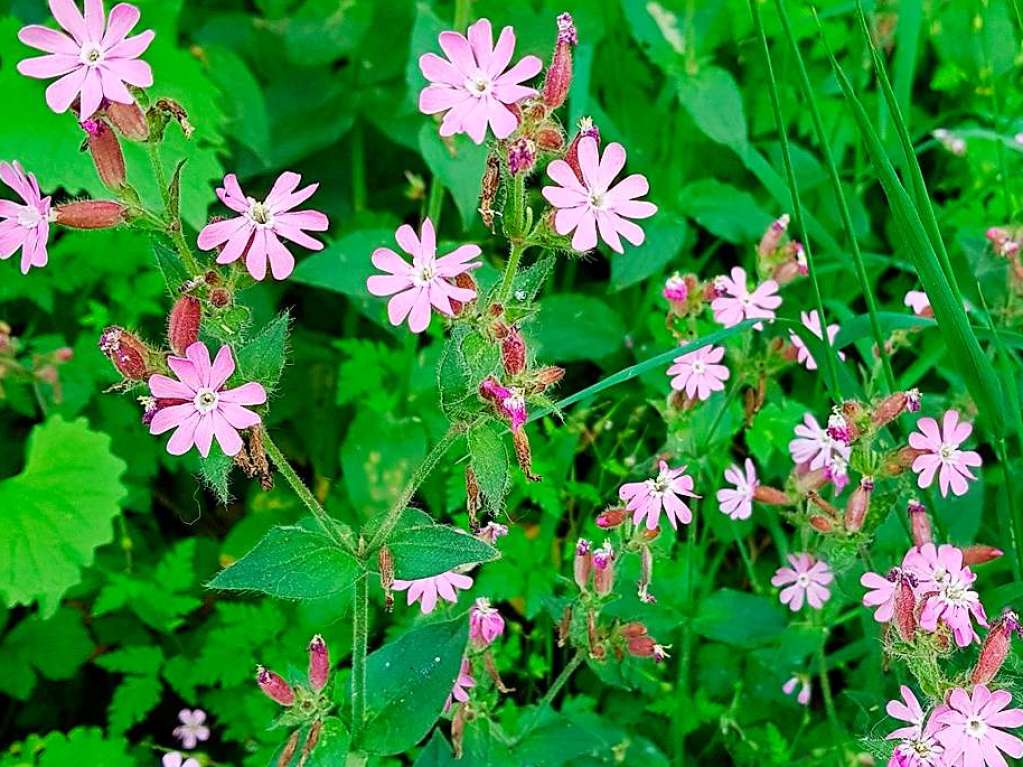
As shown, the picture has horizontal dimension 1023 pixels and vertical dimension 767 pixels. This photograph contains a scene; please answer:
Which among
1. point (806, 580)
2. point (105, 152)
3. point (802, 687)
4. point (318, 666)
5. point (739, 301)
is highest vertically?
point (105, 152)

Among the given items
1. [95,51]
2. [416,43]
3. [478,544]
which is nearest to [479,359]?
[478,544]

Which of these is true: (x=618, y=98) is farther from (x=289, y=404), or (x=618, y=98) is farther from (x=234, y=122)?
(x=289, y=404)

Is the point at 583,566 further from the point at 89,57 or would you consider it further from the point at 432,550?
the point at 89,57

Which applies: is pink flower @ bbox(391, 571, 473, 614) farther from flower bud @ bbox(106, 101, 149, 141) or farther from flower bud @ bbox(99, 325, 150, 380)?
flower bud @ bbox(106, 101, 149, 141)

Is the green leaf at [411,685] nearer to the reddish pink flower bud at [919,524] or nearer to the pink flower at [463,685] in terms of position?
the pink flower at [463,685]

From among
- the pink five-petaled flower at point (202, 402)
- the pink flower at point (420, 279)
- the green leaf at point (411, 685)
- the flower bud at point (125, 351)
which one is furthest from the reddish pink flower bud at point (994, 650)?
the flower bud at point (125, 351)

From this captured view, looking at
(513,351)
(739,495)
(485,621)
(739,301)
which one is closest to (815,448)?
(739,495)

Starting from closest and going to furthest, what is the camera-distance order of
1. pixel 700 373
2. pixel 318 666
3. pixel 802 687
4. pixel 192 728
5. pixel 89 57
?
1. pixel 89 57
2. pixel 318 666
3. pixel 700 373
4. pixel 802 687
5. pixel 192 728

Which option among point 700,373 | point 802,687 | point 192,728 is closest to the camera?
point 700,373
